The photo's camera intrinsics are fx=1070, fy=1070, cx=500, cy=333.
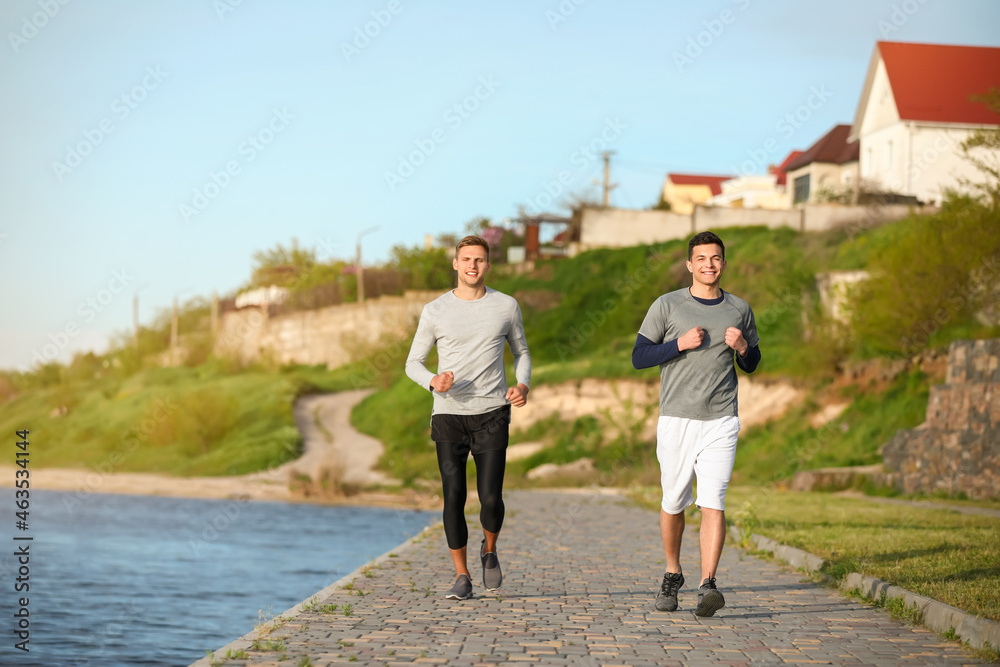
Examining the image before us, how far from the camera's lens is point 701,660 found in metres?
5.58

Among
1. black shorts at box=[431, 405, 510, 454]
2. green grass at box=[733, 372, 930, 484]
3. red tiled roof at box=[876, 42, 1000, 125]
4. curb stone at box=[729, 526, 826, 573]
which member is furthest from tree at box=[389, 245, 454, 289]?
black shorts at box=[431, 405, 510, 454]

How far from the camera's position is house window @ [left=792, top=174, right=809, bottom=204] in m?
53.1

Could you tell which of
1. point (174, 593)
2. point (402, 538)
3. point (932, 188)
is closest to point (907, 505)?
point (402, 538)

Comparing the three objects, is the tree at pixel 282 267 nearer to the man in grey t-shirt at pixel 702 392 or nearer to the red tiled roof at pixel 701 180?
the red tiled roof at pixel 701 180

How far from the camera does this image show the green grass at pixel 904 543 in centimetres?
734

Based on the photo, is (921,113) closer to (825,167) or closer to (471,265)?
(825,167)

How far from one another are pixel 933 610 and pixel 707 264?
257 centimetres

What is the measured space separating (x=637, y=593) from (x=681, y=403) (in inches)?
80.6

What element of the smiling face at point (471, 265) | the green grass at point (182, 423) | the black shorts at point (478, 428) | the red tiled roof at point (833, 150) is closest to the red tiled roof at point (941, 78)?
the red tiled roof at point (833, 150)

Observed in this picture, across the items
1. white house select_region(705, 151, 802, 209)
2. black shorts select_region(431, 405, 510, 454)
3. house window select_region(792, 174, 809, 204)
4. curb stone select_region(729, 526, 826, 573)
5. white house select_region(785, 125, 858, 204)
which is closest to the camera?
black shorts select_region(431, 405, 510, 454)

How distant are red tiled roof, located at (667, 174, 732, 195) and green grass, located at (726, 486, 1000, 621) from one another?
61550 millimetres

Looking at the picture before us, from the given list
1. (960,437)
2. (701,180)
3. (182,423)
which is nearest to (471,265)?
(960,437)

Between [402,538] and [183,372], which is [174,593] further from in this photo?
[183,372]

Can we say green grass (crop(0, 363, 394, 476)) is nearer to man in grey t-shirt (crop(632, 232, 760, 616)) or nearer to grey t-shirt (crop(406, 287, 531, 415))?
grey t-shirt (crop(406, 287, 531, 415))
